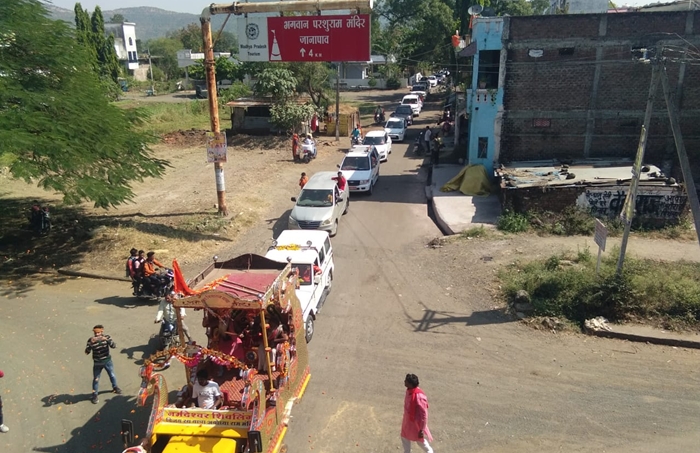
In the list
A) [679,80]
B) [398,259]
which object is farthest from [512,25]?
[398,259]

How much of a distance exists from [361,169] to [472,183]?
4.81 meters

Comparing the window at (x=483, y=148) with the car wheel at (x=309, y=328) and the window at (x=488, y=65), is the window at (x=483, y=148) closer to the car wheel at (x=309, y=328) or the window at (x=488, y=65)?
the window at (x=488, y=65)

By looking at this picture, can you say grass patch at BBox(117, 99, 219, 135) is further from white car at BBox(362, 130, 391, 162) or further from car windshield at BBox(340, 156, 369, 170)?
car windshield at BBox(340, 156, 369, 170)

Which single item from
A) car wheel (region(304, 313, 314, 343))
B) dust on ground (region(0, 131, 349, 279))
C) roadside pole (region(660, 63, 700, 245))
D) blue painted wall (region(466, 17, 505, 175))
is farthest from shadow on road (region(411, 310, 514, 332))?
blue painted wall (region(466, 17, 505, 175))

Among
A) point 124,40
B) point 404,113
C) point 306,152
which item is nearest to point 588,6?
point 306,152

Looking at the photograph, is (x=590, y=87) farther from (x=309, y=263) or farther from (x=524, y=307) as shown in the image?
(x=309, y=263)

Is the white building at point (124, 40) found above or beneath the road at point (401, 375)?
above

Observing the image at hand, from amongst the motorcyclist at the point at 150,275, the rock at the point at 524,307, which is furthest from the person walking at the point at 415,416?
the motorcyclist at the point at 150,275

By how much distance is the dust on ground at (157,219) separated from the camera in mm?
16078

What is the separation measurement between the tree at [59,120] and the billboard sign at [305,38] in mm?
4583

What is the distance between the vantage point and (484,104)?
22.9 m

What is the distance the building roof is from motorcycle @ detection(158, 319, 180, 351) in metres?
11.6

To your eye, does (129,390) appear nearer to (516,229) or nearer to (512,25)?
(516,229)

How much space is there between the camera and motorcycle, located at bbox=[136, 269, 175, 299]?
43.1ft
